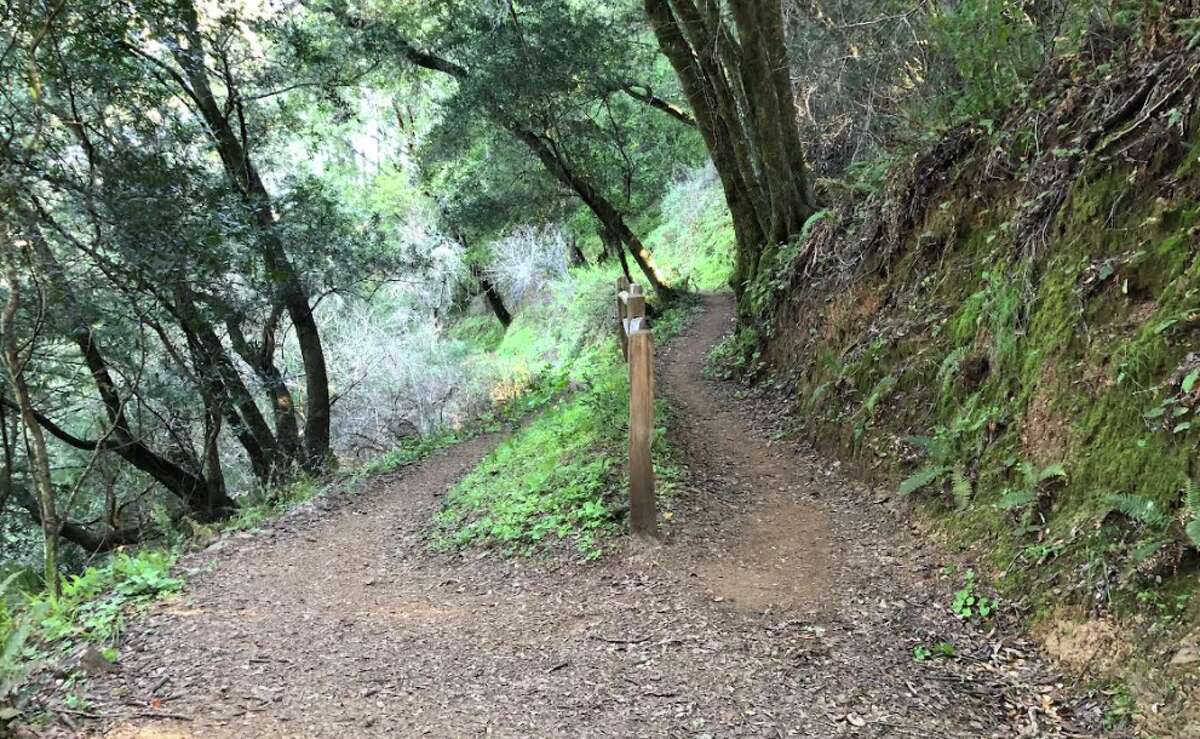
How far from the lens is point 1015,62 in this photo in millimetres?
6496

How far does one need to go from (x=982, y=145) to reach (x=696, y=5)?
184 inches

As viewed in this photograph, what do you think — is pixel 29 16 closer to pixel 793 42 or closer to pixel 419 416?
pixel 793 42

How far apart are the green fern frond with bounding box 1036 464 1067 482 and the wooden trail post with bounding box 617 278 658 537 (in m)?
2.62

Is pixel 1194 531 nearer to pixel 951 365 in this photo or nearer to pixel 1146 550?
pixel 1146 550

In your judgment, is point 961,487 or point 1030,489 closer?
point 1030,489

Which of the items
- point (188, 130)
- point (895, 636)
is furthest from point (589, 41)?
point (895, 636)

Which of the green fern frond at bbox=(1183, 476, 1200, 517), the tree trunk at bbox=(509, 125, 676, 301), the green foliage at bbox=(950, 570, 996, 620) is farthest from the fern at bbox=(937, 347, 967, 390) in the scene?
the tree trunk at bbox=(509, 125, 676, 301)

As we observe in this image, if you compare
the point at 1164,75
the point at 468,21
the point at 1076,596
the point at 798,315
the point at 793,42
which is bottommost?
the point at 1076,596

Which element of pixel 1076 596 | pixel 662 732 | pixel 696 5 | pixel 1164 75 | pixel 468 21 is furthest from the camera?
pixel 468 21

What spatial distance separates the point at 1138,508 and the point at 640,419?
3.11 m

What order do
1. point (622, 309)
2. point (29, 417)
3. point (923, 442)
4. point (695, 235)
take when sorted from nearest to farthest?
point (923, 442)
point (29, 417)
point (622, 309)
point (695, 235)

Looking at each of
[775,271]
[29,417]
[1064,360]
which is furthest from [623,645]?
[775,271]

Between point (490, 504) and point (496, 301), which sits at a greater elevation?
point (496, 301)

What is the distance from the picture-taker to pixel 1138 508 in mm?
3582
